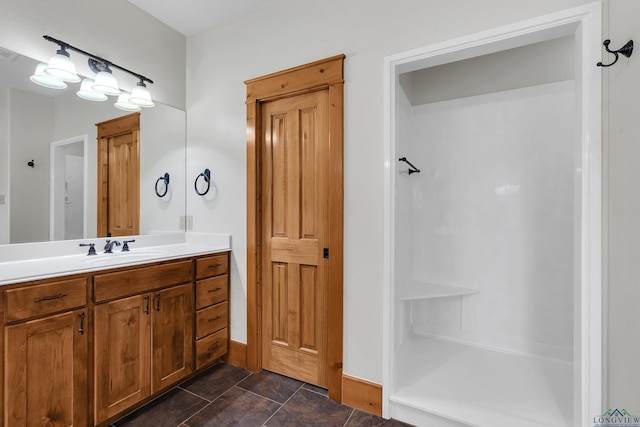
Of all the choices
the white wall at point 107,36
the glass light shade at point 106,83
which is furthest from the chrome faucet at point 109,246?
the white wall at point 107,36

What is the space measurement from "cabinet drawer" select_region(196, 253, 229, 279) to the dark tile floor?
2.48 feet

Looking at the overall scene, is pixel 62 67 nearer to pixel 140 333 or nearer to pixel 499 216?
pixel 140 333

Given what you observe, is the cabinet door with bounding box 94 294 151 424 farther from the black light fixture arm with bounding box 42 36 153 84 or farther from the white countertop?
the black light fixture arm with bounding box 42 36 153 84

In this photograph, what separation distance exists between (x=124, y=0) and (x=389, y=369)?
312 cm

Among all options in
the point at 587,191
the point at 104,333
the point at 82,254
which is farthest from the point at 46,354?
the point at 587,191

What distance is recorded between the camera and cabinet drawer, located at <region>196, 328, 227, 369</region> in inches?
83.5

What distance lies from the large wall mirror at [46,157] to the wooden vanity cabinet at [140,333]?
2.15 feet

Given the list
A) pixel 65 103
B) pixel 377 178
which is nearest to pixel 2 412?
pixel 65 103

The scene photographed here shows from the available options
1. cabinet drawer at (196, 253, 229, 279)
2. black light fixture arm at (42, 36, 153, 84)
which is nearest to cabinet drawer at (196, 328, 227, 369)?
cabinet drawer at (196, 253, 229, 279)

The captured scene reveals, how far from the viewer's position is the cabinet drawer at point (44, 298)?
1287 millimetres

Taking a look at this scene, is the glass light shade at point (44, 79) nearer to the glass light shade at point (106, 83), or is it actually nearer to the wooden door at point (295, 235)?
the glass light shade at point (106, 83)

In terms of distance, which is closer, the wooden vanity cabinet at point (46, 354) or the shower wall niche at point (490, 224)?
the wooden vanity cabinet at point (46, 354)
